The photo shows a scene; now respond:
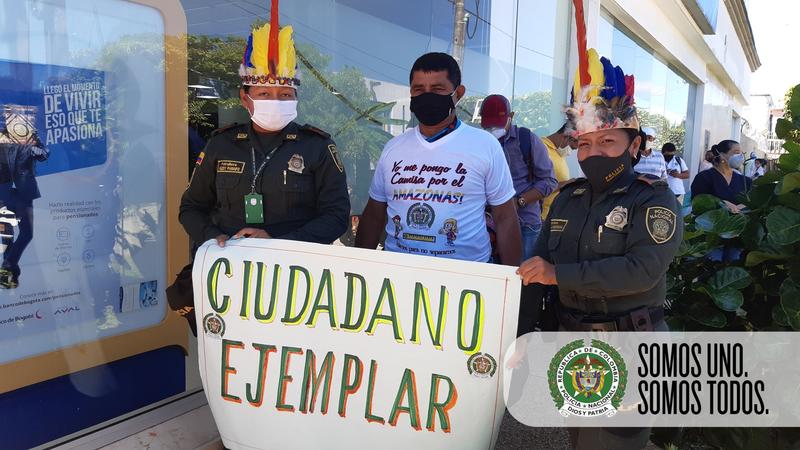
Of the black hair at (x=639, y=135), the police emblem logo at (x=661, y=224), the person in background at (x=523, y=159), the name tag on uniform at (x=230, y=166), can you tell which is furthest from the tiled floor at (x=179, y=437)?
the person in background at (x=523, y=159)

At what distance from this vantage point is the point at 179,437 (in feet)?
9.40

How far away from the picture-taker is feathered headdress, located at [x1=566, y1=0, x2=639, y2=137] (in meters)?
2.05

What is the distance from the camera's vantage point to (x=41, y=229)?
260cm

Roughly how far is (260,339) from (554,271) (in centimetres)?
112

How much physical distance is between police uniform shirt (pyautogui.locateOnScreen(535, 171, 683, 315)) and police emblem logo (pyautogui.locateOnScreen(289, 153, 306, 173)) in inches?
41.0

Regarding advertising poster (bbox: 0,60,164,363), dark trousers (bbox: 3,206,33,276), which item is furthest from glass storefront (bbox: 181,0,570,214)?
dark trousers (bbox: 3,206,33,276)

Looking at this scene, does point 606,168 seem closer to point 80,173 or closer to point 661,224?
point 661,224

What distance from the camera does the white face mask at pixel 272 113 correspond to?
8.09ft

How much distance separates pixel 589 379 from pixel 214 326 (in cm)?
143

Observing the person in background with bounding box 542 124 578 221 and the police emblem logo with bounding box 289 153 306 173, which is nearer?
the police emblem logo with bounding box 289 153 306 173

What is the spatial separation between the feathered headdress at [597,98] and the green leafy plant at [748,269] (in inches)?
45.4

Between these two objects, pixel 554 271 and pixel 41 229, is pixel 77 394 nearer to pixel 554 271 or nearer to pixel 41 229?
pixel 41 229

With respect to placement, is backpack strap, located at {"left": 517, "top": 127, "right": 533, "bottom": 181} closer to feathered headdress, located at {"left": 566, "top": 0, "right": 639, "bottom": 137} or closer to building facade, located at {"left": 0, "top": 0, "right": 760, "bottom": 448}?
building facade, located at {"left": 0, "top": 0, "right": 760, "bottom": 448}

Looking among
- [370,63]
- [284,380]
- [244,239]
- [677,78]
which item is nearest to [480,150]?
[244,239]
